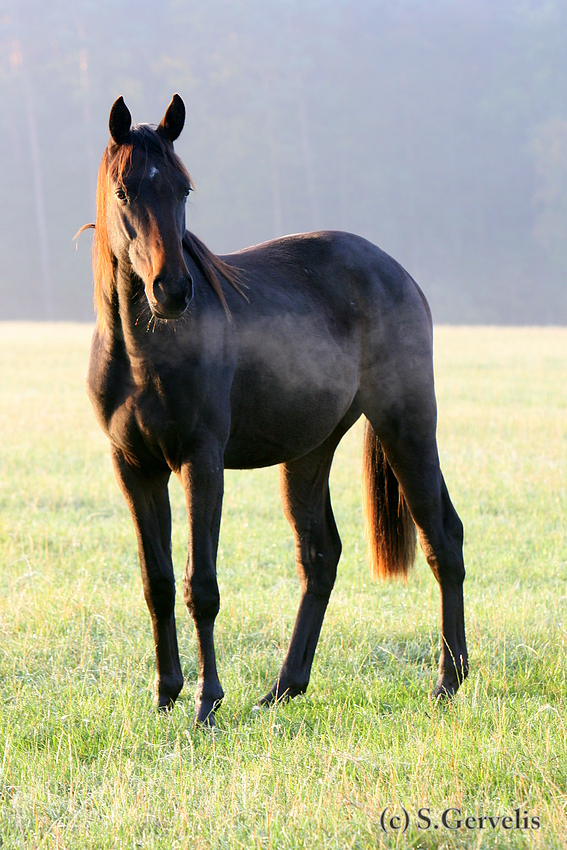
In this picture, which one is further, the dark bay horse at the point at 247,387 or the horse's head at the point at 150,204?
the dark bay horse at the point at 247,387

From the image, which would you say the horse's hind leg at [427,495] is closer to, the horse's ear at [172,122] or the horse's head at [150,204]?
the horse's head at [150,204]

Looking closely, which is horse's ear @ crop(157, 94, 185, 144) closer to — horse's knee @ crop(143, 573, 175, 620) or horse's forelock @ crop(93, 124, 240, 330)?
horse's forelock @ crop(93, 124, 240, 330)

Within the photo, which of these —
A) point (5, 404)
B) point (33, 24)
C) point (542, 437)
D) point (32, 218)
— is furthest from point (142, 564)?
point (33, 24)

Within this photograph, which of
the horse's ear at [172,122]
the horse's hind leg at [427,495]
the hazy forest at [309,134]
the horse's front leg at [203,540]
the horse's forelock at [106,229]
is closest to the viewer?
the horse's forelock at [106,229]

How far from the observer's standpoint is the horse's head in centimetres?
289

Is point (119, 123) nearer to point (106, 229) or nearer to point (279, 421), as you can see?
point (106, 229)

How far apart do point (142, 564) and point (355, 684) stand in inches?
46.9

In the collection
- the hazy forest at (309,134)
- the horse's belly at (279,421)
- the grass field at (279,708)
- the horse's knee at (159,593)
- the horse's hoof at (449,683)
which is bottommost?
the horse's hoof at (449,683)

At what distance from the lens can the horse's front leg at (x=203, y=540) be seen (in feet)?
11.0

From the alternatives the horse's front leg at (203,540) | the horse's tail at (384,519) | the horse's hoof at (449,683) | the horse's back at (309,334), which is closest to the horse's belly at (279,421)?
the horse's back at (309,334)

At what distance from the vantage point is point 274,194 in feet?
206

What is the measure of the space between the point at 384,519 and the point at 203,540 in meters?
1.56

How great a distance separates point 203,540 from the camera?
11.1 ft

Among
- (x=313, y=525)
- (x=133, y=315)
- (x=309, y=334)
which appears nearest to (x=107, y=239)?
(x=133, y=315)
